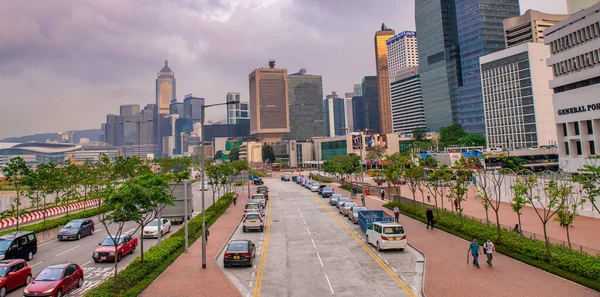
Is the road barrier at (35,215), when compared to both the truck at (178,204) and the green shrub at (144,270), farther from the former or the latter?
the green shrub at (144,270)

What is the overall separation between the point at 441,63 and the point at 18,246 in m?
194

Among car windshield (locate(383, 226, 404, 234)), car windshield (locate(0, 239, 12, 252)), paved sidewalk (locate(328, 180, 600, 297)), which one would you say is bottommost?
paved sidewalk (locate(328, 180, 600, 297))

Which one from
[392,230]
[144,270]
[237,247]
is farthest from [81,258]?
[392,230]

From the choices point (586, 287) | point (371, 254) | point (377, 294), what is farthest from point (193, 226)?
point (586, 287)

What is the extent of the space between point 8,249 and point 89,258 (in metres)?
4.24

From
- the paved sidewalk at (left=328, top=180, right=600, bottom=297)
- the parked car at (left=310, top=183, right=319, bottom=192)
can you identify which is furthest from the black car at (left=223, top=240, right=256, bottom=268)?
the parked car at (left=310, top=183, right=319, bottom=192)

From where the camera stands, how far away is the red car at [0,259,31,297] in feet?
53.9

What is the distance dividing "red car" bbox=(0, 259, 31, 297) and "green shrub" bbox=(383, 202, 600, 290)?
24.9 metres

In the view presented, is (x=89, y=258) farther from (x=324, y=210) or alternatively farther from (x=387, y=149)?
(x=387, y=149)

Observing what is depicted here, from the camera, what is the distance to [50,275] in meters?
16.1

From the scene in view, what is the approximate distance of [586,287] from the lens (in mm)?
15891

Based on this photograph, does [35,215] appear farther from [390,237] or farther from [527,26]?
[527,26]

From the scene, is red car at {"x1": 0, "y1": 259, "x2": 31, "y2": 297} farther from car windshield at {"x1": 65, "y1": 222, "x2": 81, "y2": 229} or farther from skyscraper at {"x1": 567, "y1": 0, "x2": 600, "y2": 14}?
skyscraper at {"x1": 567, "y1": 0, "x2": 600, "y2": 14}

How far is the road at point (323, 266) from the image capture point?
55.4ft
